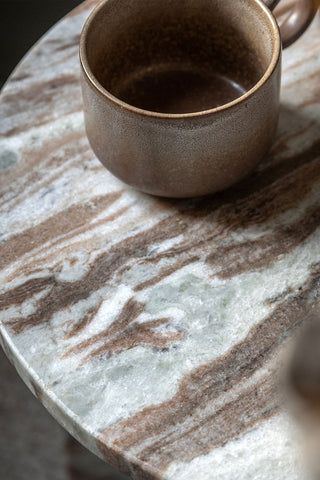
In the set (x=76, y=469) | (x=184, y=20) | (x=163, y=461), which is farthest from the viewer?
(x=76, y=469)

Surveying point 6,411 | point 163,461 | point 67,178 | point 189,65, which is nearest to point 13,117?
point 67,178

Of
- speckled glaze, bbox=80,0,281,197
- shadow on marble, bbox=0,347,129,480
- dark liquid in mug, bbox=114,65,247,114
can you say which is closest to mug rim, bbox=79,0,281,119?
speckled glaze, bbox=80,0,281,197

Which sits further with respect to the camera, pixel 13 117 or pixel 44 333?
pixel 13 117

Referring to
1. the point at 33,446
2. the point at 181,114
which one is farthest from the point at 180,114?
the point at 33,446

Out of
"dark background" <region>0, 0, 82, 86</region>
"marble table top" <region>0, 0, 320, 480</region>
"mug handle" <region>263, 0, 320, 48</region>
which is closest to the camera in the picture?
"marble table top" <region>0, 0, 320, 480</region>

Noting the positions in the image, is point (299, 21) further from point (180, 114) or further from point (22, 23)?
point (22, 23)

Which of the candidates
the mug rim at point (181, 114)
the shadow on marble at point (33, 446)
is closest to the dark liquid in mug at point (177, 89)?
the mug rim at point (181, 114)

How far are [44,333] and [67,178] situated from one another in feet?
0.63

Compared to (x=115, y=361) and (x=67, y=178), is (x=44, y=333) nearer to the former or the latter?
(x=115, y=361)

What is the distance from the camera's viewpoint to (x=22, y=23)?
152 centimetres

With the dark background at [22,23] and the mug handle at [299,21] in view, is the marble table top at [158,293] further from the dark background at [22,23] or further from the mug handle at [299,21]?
the dark background at [22,23]

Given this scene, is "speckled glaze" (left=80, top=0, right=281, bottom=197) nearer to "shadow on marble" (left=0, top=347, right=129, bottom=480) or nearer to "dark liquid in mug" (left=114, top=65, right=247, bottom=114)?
"dark liquid in mug" (left=114, top=65, right=247, bottom=114)

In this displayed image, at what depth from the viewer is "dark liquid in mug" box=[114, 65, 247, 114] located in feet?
2.68

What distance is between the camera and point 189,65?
855mm
